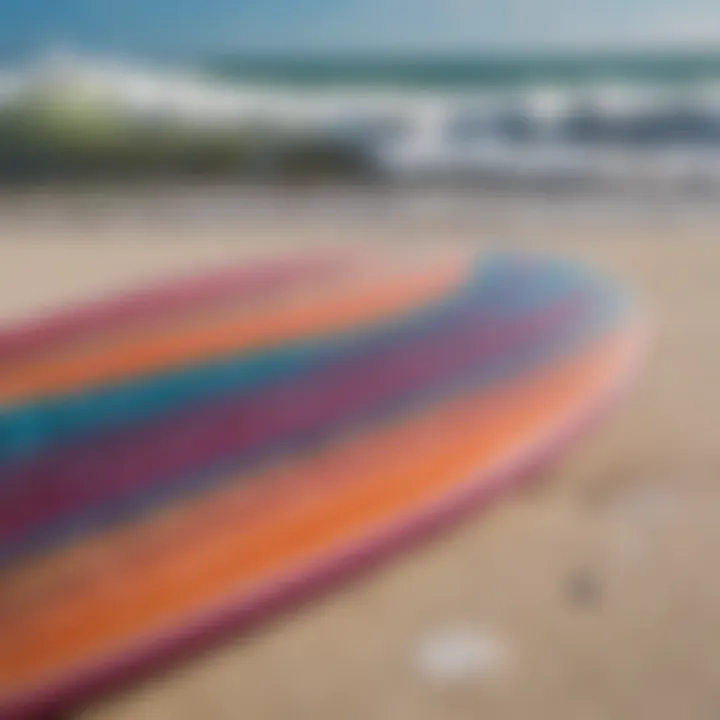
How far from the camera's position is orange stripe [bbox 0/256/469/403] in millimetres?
1075

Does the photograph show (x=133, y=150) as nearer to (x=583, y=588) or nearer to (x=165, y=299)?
(x=165, y=299)

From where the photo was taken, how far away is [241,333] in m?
1.15

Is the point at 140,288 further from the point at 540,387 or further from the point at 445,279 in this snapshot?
the point at 540,387

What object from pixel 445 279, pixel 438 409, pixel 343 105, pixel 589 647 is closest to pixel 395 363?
pixel 438 409

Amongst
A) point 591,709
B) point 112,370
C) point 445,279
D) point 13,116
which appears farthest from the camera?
point 13,116

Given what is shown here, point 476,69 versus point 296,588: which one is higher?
point 476,69

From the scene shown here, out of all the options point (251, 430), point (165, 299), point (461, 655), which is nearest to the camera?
point (461, 655)

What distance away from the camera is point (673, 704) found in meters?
0.80

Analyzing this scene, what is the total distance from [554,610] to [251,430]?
0.29m

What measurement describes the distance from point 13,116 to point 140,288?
1.31 ft

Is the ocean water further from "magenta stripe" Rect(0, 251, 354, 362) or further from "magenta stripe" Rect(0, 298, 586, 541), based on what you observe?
"magenta stripe" Rect(0, 298, 586, 541)

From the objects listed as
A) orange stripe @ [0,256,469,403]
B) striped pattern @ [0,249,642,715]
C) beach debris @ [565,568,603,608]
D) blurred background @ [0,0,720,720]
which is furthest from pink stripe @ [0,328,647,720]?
blurred background @ [0,0,720,720]

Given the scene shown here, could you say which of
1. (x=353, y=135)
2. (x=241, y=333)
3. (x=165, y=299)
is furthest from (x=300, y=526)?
(x=353, y=135)

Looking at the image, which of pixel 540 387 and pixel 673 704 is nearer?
pixel 673 704
